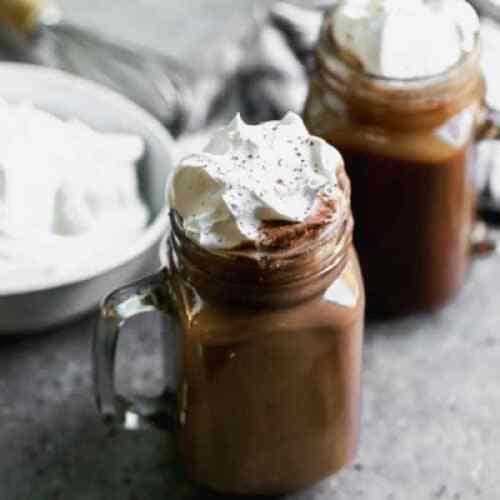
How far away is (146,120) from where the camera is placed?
1.06 meters

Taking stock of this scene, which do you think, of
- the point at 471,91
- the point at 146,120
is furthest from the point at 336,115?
the point at 146,120

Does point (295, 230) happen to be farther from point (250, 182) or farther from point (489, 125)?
point (489, 125)

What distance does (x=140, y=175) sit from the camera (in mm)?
1076

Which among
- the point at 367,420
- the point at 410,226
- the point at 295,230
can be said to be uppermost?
the point at 295,230

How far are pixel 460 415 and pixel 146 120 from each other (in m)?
0.33

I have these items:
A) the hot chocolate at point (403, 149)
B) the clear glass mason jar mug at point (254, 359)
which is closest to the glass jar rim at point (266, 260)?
the clear glass mason jar mug at point (254, 359)

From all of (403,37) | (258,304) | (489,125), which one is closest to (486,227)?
(489,125)

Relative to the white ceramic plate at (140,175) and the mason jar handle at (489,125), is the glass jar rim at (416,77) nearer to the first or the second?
the mason jar handle at (489,125)

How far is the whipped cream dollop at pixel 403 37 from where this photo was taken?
0.89 m

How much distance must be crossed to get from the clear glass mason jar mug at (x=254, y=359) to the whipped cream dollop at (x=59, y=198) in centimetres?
11

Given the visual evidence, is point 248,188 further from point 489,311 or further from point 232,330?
point 489,311

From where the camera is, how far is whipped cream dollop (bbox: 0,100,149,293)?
0.96m

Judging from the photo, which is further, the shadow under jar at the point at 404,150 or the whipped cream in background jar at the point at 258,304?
the shadow under jar at the point at 404,150

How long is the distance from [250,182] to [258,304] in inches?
2.8
